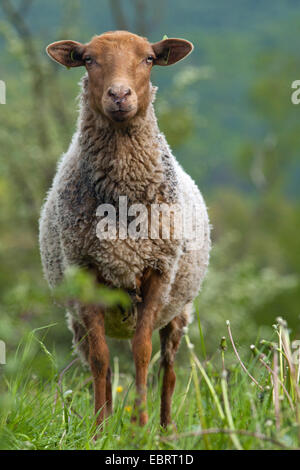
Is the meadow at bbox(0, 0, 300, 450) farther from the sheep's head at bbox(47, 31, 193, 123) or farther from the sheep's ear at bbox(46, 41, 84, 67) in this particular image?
the sheep's ear at bbox(46, 41, 84, 67)

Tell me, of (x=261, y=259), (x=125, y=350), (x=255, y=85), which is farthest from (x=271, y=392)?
(x=255, y=85)

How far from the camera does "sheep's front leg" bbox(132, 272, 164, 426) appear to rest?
4.66 m

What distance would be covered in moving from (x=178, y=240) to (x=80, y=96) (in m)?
1.26

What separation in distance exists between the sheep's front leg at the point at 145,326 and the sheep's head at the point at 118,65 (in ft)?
3.64

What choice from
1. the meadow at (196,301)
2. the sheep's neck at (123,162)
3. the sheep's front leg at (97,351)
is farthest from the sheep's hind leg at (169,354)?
the sheep's neck at (123,162)

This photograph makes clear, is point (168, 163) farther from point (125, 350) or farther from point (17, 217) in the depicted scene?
point (17, 217)

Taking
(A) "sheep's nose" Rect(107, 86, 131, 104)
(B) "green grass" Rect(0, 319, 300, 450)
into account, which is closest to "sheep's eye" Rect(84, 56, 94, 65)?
(A) "sheep's nose" Rect(107, 86, 131, 104)

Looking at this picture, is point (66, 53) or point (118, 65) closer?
point (118, 65)

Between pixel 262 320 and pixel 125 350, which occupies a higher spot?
pixel 262 320

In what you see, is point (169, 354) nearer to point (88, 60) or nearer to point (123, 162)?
point (123, 162)

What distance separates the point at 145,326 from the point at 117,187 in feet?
3.05

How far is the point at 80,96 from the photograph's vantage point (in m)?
5.17

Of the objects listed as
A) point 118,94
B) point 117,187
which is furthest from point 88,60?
point 117,187

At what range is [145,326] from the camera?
4.75 m
